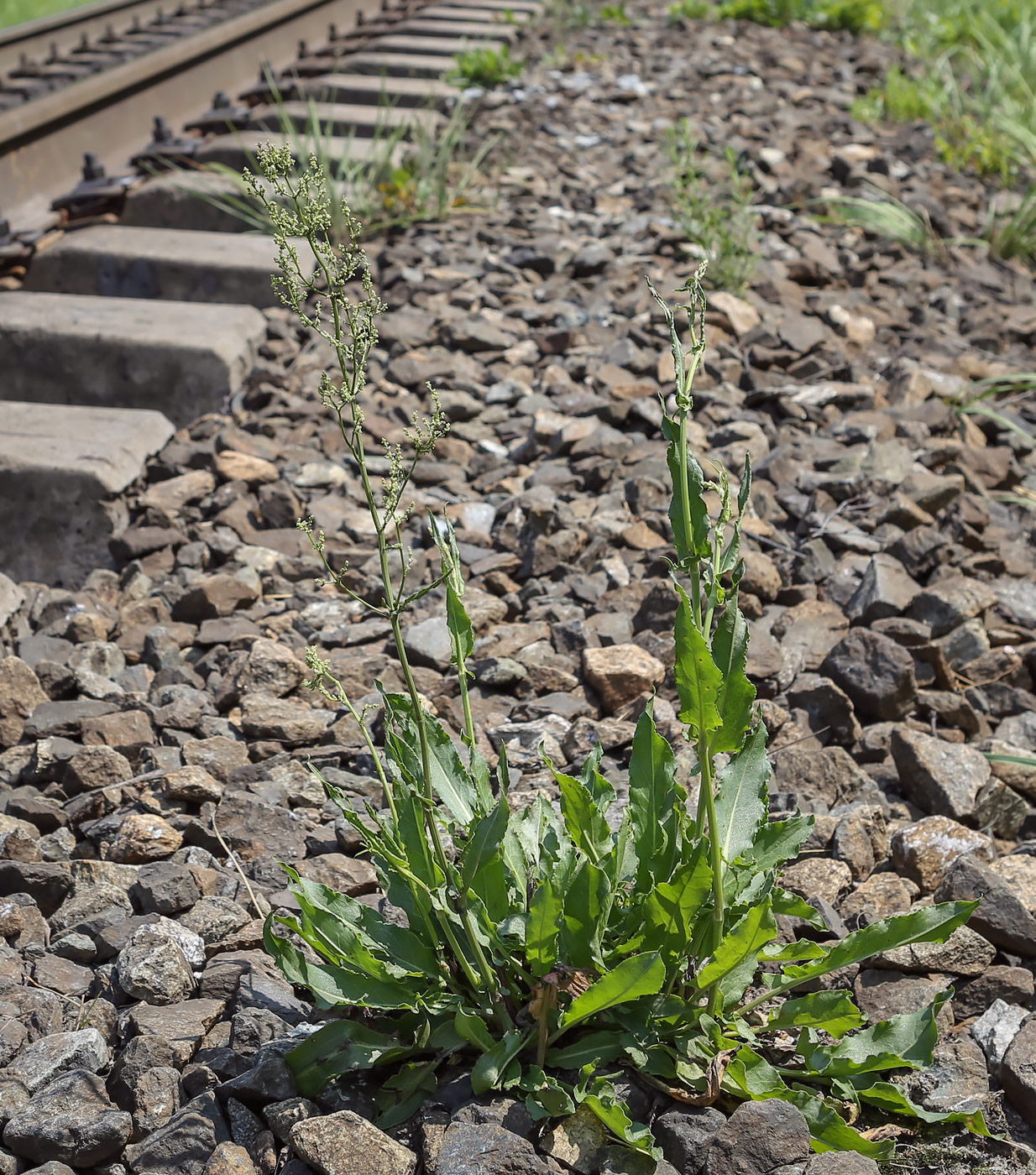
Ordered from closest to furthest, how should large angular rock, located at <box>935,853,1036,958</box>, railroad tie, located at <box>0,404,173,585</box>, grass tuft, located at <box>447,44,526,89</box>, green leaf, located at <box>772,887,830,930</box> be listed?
green leaf, located at <box>772,887,830,930</box>
large angular rock, located at <box>935,853,1036,958</box>
railroad tie, located at <box>0,404,173,585</box>
grass tuft, located at <box>447,44,526,89</box>

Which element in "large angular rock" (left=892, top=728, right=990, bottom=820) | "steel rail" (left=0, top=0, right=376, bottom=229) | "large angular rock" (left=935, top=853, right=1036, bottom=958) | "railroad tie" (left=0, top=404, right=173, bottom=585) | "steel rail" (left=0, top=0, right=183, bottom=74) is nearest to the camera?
"large angular rock" (left=935, top=853, right=1036, bottom=958)

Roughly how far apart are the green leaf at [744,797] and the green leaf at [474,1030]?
443 millimetres

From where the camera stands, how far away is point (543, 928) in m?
1.62

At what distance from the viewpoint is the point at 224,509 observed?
346 cm

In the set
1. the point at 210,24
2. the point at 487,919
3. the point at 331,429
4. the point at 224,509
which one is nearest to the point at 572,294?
the point at 331,429

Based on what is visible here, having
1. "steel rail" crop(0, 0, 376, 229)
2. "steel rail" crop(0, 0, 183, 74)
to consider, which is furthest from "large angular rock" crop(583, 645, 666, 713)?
"steel rail" crop(0, 0, 183, 74)

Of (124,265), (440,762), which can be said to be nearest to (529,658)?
(440,762)

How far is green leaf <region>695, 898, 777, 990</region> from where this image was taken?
1.55 meters

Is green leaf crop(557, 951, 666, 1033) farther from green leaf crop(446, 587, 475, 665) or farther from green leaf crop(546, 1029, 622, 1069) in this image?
green leaf crop(446, 587, 475, 665)

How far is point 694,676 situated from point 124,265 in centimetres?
385

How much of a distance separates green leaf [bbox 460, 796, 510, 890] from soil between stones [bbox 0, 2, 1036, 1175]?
13.5 inches

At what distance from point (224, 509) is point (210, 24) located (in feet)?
16.8

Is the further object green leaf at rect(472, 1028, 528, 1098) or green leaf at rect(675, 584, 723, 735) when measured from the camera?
green leaf at rect(472, 1028, 528, 1098)

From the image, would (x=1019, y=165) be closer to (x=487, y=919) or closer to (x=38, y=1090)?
(x=487, y=919)
